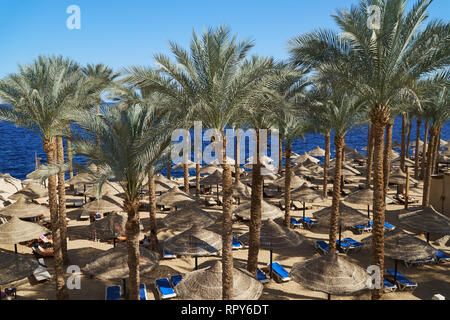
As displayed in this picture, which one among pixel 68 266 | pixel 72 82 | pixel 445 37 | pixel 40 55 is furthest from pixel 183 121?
pixel 68 266

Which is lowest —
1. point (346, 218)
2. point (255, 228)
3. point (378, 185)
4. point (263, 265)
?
point (263, 265)

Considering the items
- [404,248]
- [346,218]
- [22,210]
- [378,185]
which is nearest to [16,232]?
[22,210]

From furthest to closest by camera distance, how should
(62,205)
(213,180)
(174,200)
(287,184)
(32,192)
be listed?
(213,180)
(32,192)
(174,200)
(287,184)
(62,205)

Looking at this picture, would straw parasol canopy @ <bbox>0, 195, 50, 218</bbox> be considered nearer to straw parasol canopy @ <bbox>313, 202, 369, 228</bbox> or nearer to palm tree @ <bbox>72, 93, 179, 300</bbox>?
palm tree @ <bbox>72, 93, 179, 300</bbox>

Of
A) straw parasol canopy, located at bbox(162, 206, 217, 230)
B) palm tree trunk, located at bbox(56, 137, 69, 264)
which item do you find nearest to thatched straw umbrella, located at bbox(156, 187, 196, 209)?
straw parasol canopy, located at bbox(162, 206, 217, 230)

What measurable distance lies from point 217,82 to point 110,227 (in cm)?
999

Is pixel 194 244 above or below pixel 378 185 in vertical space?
below

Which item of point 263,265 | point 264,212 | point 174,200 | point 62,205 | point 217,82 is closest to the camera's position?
point 217,82

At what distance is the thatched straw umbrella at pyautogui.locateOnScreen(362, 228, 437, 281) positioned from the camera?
42.8 feet

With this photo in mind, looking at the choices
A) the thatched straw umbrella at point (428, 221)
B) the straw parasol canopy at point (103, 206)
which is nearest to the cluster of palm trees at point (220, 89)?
the thatched straw umbrella at point (428, 221)

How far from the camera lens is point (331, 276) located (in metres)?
10.7

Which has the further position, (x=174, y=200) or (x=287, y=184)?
(x=174, y=200)

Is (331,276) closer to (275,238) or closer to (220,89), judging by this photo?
(275,238)
